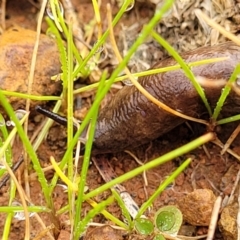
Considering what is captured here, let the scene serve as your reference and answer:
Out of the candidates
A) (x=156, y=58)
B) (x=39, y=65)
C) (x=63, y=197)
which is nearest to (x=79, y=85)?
(x=39, y=65)

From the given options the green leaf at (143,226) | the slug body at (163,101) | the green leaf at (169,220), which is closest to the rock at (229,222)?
the green leaf at (169,220)

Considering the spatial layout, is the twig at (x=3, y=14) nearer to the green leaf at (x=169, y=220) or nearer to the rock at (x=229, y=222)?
the green leaf at (x=169, y=220)

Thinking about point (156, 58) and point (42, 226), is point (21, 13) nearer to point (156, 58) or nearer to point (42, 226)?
point (156, 58)

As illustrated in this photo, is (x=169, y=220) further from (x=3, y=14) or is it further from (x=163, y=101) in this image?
(x=3, y=14)

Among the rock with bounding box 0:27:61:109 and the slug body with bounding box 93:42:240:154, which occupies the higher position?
Answer: the rock with bounding box 0:27:61:109

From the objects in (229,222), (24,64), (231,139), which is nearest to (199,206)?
(229,222)

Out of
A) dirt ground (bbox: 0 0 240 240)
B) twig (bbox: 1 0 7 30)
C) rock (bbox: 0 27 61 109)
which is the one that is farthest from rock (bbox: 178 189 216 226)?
twig (bbox: 1 0 7 30)

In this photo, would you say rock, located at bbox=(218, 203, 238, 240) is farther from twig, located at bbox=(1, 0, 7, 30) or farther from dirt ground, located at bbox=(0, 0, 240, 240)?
twig, located at bbox=(1, 0, 7, 30)
